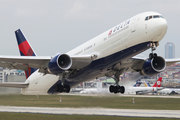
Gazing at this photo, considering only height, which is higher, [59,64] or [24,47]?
[24,47]

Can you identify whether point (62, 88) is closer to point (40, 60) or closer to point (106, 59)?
point (40, 60)

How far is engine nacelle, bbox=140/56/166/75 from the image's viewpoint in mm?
28781

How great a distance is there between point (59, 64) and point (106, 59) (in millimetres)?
4138

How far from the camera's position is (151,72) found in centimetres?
2914

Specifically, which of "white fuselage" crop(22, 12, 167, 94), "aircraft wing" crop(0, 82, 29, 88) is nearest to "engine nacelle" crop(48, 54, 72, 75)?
"white fuselage" crop(22, 12, 167, 94)

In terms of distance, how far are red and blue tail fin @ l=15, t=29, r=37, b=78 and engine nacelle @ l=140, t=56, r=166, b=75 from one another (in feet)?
44.7

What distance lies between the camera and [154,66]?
2911cm

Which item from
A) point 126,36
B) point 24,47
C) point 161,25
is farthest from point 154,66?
point 24,47

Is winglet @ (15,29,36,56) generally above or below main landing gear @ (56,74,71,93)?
above

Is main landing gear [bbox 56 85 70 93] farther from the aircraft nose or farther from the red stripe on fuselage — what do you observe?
the aircraft nose

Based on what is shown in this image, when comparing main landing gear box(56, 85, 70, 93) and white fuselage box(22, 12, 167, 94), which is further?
main landing gear box(56, 85, 70, 93)

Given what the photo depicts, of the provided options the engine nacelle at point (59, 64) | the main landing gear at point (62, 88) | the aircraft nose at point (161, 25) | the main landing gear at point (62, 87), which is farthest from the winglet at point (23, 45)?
the aircraft nose at point (161, 25)

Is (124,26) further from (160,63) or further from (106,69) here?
(160,63)

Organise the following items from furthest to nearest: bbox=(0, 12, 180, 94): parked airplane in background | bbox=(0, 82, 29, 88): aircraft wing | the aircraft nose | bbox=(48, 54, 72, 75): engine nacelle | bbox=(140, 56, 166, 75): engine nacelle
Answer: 1. bbox=(0, 82, 29, 88): aircraft wing
2. bbox=(140, 56, 166, 75): engine nacelle
3. bbox=(48, 54, 72, 75): engine nacelle
4. bbox=(0, 12, 180, 94): parked airplane in background
5. the aircraft nose
